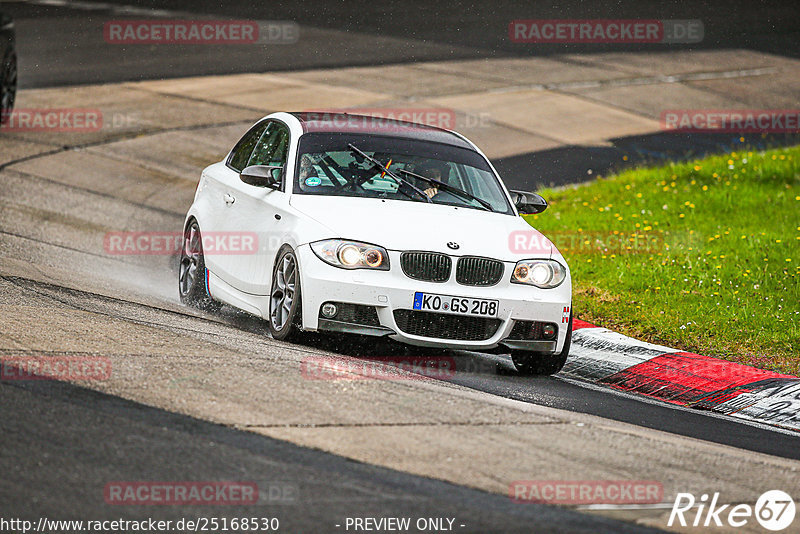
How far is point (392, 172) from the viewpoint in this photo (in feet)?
31.1

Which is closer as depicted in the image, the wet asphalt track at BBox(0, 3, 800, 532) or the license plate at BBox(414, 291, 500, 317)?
the wet asphalt track at BBox(0, 3, 800, 532)

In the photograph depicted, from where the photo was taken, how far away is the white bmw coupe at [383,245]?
8.34m

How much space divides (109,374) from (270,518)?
1.98m

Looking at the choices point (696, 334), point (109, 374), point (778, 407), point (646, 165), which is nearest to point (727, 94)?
point (646, 165)

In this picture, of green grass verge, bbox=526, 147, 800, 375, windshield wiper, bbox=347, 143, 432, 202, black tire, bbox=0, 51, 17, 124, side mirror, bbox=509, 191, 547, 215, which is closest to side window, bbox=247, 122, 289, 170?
windshield wiper, bbox=347, 143, 432, 202

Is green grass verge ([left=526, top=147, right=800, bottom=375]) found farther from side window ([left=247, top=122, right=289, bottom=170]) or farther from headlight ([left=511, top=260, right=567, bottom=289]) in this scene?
side window ([left=247, top=122, right=289, bottom=170])

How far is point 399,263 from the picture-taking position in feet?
27.5

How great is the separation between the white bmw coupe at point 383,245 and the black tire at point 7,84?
7968 mm

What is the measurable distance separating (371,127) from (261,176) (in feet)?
3.65

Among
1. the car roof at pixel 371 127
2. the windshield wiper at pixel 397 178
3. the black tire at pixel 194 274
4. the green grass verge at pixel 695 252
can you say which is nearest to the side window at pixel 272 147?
the car roof at pixel 371 127

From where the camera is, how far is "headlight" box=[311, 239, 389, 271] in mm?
8344

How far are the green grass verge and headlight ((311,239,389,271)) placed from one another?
293 cm

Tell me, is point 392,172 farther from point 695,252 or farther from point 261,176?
point 695,252

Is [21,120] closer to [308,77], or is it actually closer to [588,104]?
[308,77]
